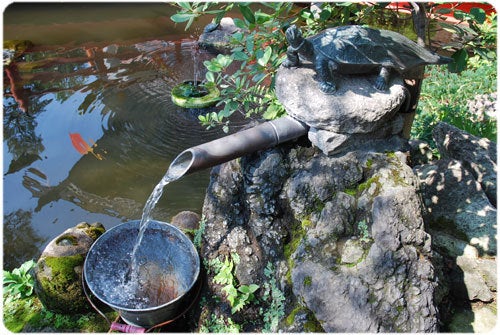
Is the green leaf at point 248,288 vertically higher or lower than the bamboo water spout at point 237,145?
lower

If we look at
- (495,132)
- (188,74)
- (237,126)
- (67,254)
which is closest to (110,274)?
(67,254)

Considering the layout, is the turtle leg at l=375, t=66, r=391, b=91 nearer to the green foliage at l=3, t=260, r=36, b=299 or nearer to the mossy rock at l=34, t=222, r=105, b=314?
the mossy rock at l=34, t=222, r=105, b=314

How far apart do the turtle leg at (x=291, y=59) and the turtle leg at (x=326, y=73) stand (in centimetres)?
17

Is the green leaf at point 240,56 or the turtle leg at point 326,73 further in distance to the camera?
the green leaf at point 240,56

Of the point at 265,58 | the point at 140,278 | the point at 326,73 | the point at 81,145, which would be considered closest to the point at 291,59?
the point at 265,58

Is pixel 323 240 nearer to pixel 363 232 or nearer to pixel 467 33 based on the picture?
pixel 363 232

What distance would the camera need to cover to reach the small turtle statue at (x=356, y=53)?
2.55m

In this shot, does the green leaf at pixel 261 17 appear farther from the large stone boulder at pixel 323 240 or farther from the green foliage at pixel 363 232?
the green foliage at pixel 363 232

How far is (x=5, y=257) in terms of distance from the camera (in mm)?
4055

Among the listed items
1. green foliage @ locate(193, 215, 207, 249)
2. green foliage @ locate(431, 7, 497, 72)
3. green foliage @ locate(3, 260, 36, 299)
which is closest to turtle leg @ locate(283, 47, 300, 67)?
green foliage @ locate(431, 7, 497, 72)

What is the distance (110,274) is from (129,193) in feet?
5.95

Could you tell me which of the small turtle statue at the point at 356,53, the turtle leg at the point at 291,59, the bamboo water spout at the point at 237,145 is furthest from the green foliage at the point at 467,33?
the bamboo water spout at the point at 237,145

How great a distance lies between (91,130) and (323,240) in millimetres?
4346

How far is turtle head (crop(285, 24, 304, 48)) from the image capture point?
8.12 ft
